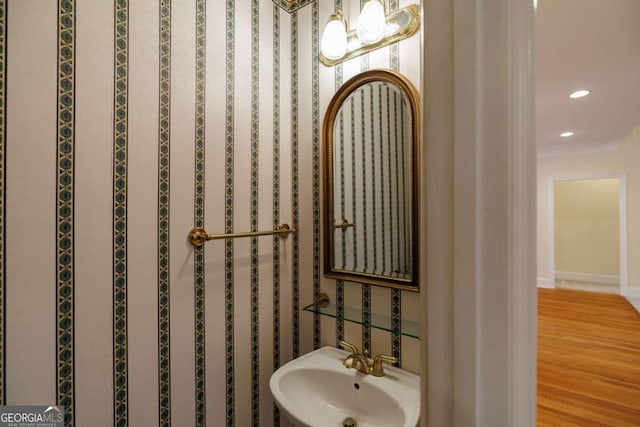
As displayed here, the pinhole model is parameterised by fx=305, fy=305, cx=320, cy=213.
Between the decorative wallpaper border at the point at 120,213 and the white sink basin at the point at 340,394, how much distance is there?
47cm

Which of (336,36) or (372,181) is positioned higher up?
(336,36)

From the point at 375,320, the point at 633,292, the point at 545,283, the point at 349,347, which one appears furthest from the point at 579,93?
the point at 545,283

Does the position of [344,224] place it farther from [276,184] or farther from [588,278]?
[588,278]

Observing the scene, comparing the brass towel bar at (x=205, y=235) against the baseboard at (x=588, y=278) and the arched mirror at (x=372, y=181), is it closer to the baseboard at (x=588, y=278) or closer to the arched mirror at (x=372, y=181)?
the arched mirror at (x=372, y=181)

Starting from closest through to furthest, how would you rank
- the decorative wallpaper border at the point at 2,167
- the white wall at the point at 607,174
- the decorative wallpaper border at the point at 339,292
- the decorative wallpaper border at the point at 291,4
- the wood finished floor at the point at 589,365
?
1. the decorative wallpaper border at the point at 2,167
2. the decorative wallpaper border at the point at 339,292
3. the decorative wallpaper border at the point at 291,4
4. the wood finished floor at the point at 589,365
5. the white wall at the point at 607,174

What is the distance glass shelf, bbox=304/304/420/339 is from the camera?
42.3 inches

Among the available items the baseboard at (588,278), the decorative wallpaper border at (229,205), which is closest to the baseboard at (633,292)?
the baseboard at (588,278)

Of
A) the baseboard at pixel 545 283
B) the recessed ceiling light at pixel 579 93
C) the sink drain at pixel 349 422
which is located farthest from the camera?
the baseboard at pixel 545 283

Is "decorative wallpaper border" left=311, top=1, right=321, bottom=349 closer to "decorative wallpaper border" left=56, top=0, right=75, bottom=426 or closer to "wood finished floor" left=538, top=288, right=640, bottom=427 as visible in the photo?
"decorative wallpaper border" left=56, top=0, right=75, bottom=426

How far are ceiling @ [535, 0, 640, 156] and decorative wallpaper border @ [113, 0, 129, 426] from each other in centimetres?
132

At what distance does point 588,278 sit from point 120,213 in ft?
25.5

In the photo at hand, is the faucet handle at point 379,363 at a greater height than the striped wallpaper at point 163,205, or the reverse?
the striped wallpaper at point 163,205

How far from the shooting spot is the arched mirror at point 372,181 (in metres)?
1.12

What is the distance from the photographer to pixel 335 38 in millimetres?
1197
